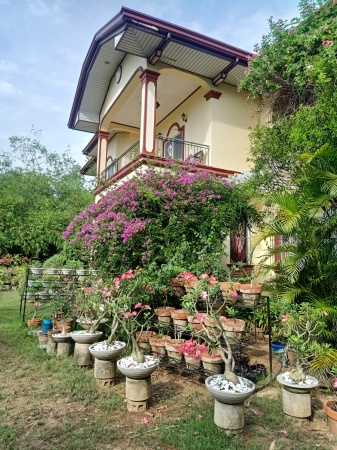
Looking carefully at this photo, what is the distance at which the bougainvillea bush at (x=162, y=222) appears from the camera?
6.75 metres

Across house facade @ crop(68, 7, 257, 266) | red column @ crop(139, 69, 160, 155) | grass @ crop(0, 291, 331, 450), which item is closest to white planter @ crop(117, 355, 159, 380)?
grass @ crop(0, 291, 331, 450)

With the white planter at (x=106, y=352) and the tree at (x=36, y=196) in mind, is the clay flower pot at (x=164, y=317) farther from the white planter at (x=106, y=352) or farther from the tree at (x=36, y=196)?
the tree at (x=36, y=196)

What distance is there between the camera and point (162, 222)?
23.7 ft

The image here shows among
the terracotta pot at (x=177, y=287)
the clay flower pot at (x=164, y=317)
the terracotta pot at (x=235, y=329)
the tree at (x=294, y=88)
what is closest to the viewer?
the terracotta pot at (x=235, y=329)

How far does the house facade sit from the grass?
571 cm

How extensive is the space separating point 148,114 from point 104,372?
6880 mm

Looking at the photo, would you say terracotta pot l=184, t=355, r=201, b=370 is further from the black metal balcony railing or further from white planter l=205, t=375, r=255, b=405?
the black metal balcony railing

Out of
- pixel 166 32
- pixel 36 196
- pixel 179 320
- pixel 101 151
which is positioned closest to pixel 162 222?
pixel 179 320

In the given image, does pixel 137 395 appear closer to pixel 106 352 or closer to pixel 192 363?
pixel 106 352

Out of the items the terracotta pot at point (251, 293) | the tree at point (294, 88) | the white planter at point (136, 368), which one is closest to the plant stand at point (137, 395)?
the white planter at point (136, 368)

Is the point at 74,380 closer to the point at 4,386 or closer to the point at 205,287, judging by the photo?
the point at 4,386

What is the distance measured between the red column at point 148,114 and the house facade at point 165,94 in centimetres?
3

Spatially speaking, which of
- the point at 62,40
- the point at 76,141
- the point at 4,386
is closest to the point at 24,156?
the point at 76,141

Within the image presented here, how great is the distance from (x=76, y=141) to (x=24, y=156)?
5.56 m
